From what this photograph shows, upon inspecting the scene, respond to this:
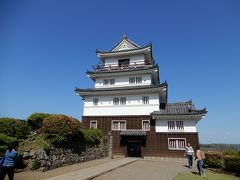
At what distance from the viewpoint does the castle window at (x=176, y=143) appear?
86.5ft

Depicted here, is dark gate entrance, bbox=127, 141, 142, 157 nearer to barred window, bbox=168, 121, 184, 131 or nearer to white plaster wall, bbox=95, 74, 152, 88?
barred window, bbox=168, 121, 184, 131

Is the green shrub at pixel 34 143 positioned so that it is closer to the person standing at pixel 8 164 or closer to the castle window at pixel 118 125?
the person standing at pixel 8 164

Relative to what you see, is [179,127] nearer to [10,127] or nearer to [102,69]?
[102,69]

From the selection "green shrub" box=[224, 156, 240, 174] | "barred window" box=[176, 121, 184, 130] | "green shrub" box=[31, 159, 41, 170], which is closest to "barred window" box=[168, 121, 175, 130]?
"barred window" box=[176, 121, 184, 130]

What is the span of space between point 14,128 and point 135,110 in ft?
61.4

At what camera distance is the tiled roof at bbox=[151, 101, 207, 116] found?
2630cm

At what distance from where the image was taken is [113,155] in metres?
28.3

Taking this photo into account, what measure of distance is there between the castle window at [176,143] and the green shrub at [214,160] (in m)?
7.64

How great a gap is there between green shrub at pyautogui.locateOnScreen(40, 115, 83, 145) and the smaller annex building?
1277 cm

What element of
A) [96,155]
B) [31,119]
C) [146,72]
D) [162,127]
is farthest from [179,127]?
[31,119]

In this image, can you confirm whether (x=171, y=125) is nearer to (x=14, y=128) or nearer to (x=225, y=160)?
(x=225, y=160)

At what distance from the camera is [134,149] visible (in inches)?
1181

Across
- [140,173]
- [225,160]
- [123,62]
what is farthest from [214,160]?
[123,62]

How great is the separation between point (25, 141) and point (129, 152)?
18.3m
